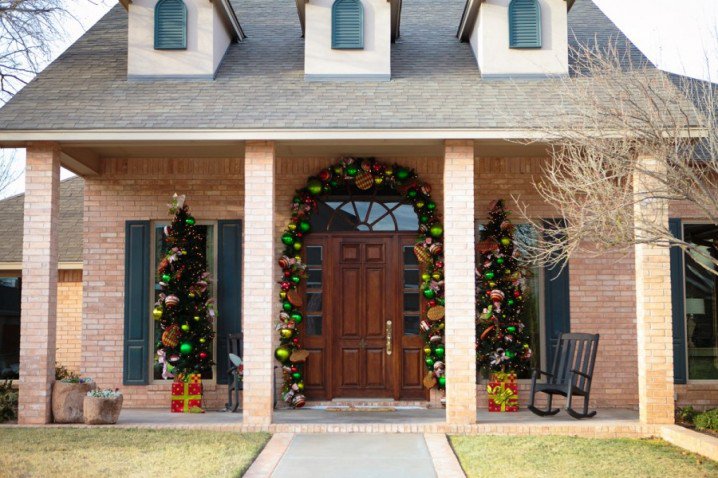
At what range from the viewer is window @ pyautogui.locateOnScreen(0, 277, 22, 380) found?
15.5m

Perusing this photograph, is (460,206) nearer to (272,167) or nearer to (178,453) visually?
(272,167)

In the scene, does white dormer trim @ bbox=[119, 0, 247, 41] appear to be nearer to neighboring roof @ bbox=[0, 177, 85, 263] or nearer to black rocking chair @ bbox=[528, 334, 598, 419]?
neighboring roof @ bbox=[0, 177, 85, 263]

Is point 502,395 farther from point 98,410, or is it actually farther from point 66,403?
point 66,403

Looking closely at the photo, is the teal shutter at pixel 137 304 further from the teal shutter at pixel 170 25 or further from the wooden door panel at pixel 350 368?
the wooden door panel at pixel 350 368

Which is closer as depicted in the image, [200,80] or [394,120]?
[394,120]

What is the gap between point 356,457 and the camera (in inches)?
325

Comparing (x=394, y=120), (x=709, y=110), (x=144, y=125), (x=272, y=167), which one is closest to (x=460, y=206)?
(x=394, y=120)

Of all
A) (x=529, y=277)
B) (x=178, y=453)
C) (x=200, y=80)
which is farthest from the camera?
(x=529, y=277)

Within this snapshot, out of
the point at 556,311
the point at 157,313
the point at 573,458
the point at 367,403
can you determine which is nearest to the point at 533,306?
the point at 556,311

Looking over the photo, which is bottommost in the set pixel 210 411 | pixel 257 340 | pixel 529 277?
pixel 210 411

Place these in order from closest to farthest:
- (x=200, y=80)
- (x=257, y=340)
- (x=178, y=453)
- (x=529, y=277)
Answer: (x=178, y=453)
(x=257, y=340)
(x=200, y=80)
(x=529, y=277)

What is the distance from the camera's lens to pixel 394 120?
393 inches

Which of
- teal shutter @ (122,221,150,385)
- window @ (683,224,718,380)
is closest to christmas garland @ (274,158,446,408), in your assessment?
teal shutter @ (122,221,150,385)

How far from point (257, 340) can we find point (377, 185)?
135 inches
